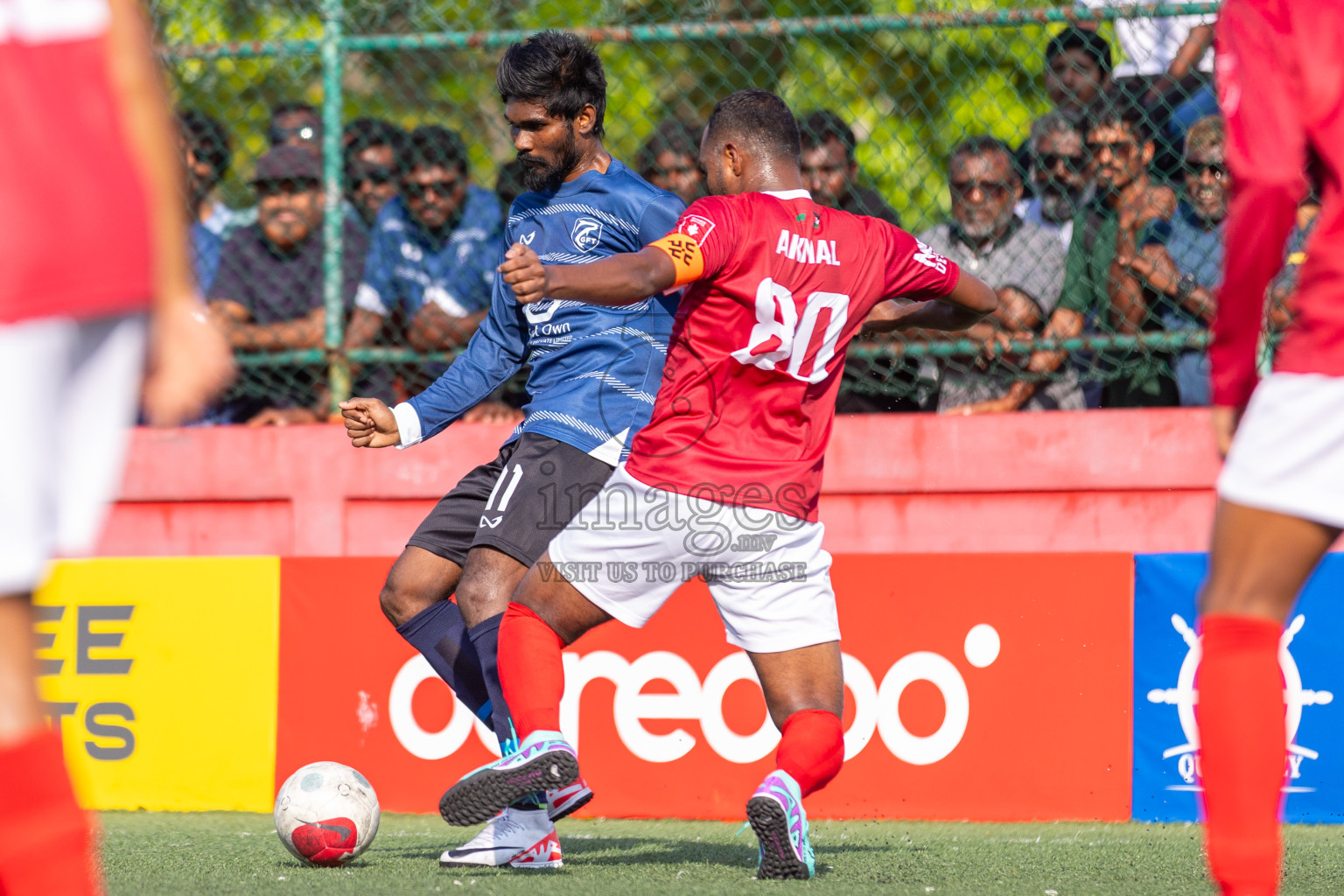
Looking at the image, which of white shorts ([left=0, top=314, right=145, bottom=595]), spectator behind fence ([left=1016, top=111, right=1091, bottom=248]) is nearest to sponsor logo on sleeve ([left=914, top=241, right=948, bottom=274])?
spectator behind fence ([left=1016, top=111, right=1091, bottom=248])

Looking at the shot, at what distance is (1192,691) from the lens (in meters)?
5.54

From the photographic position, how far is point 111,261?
191cm

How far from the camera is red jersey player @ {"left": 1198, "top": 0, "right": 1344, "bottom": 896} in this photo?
243 centimetres

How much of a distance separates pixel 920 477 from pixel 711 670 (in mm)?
1320

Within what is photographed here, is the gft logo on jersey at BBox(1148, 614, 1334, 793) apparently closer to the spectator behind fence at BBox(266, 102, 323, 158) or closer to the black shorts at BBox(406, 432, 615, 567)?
the black shorts at BBox(406, 432, 615, 567)

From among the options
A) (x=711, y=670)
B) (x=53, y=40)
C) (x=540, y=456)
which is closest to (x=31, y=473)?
(x=53, y=40)

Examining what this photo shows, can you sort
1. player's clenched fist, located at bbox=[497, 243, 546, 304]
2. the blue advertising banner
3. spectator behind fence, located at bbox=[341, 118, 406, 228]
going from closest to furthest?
Result: 1. player's clenched fist, located at bbox=[497, 243, 546, 304]
2. the blue advertising banner
3. spectator behind fence, located at bbox=[341, 118, 406, 228]

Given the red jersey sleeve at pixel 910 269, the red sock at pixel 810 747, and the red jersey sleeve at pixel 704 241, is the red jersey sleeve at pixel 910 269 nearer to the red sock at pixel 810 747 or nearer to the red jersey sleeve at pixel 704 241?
the red jersey sleeve at pixel 704 241

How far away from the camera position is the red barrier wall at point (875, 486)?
6285 mm

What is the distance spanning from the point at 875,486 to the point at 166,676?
3.09 metres

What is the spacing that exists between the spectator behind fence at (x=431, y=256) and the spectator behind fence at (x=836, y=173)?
147cm

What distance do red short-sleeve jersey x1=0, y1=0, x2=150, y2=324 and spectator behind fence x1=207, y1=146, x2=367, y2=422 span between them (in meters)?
5.33

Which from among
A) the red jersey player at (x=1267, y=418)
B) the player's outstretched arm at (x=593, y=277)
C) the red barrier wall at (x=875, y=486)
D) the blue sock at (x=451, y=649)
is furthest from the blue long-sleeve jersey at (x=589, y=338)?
the red jersey player at (x=1267, y=418)

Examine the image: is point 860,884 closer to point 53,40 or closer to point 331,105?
point 53,40
